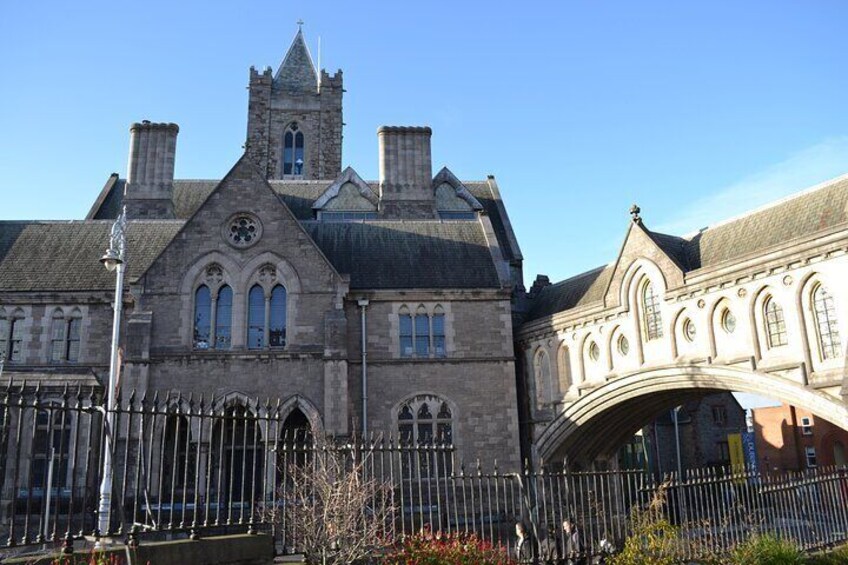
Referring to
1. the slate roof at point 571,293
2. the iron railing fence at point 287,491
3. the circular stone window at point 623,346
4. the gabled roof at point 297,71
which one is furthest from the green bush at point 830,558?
the gabled roof at point 297,71

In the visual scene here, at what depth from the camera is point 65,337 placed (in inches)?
977

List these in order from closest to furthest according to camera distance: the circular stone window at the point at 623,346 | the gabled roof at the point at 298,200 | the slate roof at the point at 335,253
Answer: the circular stone window at the point at 623,346
the slate roof at the point at 335,253
the gabled roof at the point at 298,200

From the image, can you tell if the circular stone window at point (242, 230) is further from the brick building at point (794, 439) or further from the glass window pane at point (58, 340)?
the brick building at point (794, 439)

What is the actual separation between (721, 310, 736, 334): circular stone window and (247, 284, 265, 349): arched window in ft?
47.2

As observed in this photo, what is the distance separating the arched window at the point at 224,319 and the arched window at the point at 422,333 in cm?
645

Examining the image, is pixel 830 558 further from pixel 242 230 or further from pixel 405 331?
pixel 242 230

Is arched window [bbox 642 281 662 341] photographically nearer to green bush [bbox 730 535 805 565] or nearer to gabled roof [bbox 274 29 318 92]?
green bush [bbox 730 535 805 565]

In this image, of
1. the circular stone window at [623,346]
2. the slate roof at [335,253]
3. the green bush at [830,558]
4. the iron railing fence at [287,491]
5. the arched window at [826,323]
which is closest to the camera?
the iron railing fence at [287,491]

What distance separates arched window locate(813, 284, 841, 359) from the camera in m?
17.4

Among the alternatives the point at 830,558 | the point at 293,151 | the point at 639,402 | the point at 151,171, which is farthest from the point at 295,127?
the point at 830,558

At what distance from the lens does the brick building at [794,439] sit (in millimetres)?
45281

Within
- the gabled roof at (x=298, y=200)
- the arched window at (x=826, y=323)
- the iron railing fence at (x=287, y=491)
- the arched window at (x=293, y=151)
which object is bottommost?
the iron railing fence at (x=287, y=491)

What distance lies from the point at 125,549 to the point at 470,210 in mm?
29243

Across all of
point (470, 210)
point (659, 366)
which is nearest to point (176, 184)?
point (470, 210)
